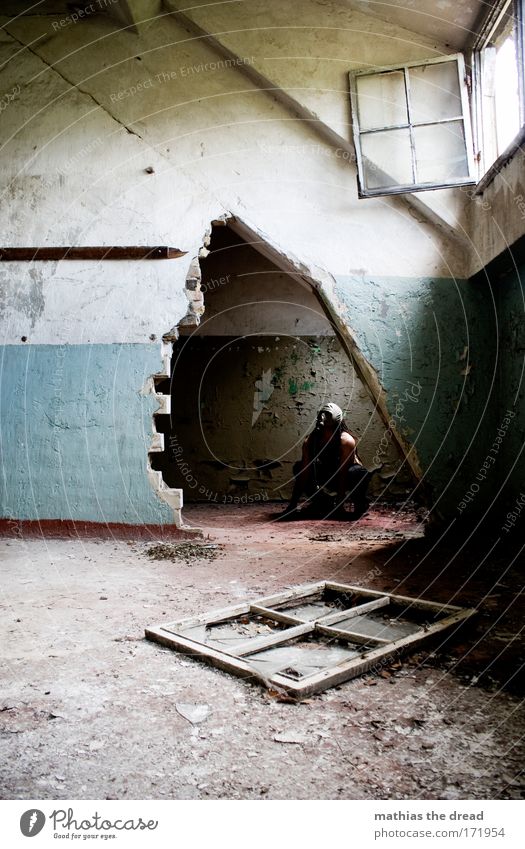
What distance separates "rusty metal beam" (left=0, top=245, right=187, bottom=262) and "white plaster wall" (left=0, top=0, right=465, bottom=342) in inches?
3.0

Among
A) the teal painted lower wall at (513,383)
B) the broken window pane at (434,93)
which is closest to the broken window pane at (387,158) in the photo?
the broken window pane at (434,93)

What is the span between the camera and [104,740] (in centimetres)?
168

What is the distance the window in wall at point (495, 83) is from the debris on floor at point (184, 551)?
3621 mm

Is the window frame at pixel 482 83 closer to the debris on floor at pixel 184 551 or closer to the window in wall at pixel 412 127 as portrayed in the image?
the window in wall at pixel 412 127

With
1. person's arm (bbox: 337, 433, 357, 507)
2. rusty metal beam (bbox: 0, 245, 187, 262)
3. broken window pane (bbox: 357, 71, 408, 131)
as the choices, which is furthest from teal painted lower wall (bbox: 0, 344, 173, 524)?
broken window pane (bbox: 357, 71, 408, 131)

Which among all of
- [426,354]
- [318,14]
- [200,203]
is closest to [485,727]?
[426,354]

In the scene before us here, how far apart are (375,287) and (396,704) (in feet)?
12.1

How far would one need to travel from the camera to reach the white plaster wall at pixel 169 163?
4.90m

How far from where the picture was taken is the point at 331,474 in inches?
253

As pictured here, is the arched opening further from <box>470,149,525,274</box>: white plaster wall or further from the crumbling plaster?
<box>470,149,525,274</box>: white plaster wall

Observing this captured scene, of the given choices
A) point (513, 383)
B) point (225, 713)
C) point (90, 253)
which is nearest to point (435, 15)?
point (513, 383)

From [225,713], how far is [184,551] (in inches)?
102

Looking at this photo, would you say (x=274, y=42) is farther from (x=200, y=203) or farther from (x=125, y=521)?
(x=125, y=521)

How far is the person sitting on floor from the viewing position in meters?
6.17
